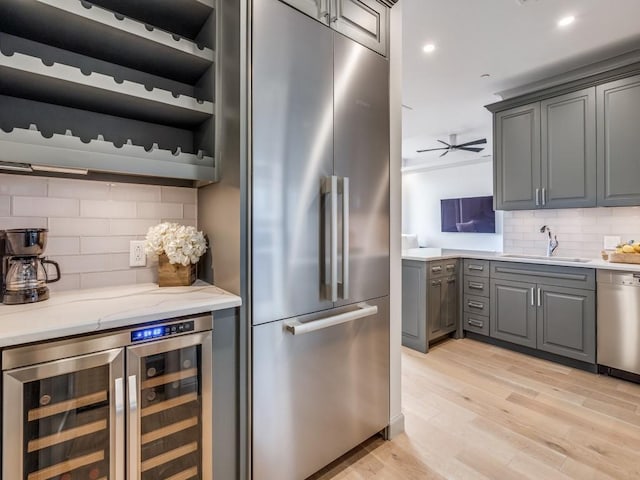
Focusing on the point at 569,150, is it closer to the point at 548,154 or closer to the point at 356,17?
the point at 548,154

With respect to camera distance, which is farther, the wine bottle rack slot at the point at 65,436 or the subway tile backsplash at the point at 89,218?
the subway tile backsplash at the point at 89,218

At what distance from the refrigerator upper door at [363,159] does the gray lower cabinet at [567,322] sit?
207cm

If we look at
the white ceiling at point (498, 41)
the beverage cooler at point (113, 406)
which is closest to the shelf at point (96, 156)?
the beverage cooler at point (113, 406)

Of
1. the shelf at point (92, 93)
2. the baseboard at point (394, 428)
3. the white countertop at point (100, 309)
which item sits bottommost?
the baseboard at point (394, 428)

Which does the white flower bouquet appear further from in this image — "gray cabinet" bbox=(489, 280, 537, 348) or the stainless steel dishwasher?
the stainless steel dishwasher

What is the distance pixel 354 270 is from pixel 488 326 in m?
2.45

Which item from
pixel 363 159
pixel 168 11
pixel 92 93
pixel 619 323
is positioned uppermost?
pixel 168 11

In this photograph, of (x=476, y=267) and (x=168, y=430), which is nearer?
(x=168, y=430)

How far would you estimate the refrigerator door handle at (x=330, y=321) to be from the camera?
141 cm

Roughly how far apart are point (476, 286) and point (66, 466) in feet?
11.5

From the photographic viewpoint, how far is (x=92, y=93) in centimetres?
131

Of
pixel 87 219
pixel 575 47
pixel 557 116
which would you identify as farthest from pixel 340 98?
pixel 557 116

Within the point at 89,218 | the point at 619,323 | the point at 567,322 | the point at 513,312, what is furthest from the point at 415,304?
the point at 89,218

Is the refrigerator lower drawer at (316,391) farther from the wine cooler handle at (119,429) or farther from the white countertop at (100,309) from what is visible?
the wine cooler handle at (119,429)
